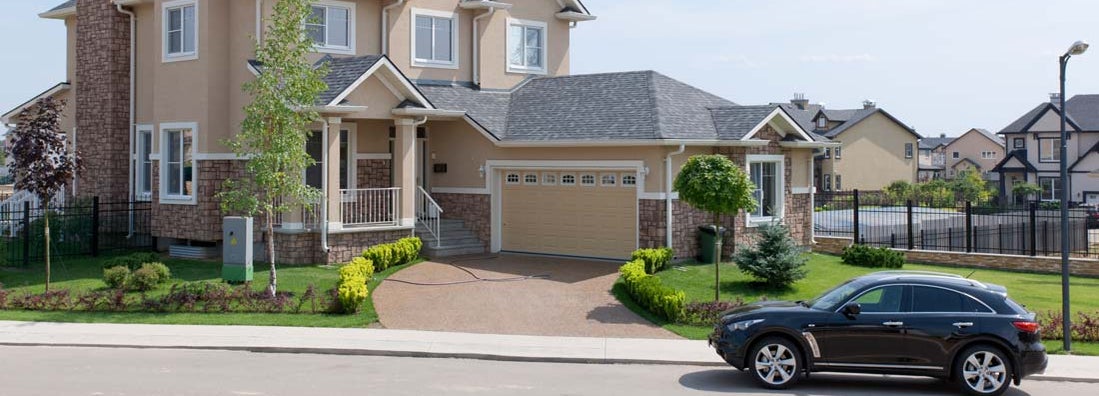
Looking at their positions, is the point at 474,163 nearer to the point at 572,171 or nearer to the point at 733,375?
the point at 572,171

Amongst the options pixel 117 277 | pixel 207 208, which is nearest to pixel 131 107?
pixel 207 208

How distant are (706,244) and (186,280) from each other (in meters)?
11.5

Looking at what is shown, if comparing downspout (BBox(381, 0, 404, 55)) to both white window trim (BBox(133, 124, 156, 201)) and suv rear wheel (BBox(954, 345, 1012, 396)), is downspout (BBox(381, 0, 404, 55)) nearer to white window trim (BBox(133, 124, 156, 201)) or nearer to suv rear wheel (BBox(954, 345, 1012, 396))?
white window trim (BBox(133, 124, 156, 201))

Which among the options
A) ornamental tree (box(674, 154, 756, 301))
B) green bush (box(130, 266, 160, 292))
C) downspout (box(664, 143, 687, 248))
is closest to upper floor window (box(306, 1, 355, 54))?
green bush (box(130, 266, 160, 292))

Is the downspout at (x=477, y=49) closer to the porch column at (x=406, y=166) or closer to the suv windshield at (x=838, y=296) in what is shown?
A: the porch column at (x=406, y=166)

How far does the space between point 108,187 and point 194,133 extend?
189 inches

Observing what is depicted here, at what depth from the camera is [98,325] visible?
16156 mm

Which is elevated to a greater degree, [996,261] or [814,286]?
[996,261]

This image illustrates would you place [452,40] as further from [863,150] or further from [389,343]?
[863,150]

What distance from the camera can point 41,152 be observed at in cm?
1873

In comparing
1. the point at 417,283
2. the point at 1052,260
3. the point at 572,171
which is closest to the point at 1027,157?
the point at 1052,260

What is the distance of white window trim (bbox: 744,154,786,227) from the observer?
77.0 feet

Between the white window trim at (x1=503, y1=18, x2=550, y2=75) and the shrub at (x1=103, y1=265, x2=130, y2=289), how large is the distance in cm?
1242

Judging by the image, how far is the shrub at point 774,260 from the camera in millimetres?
19422
